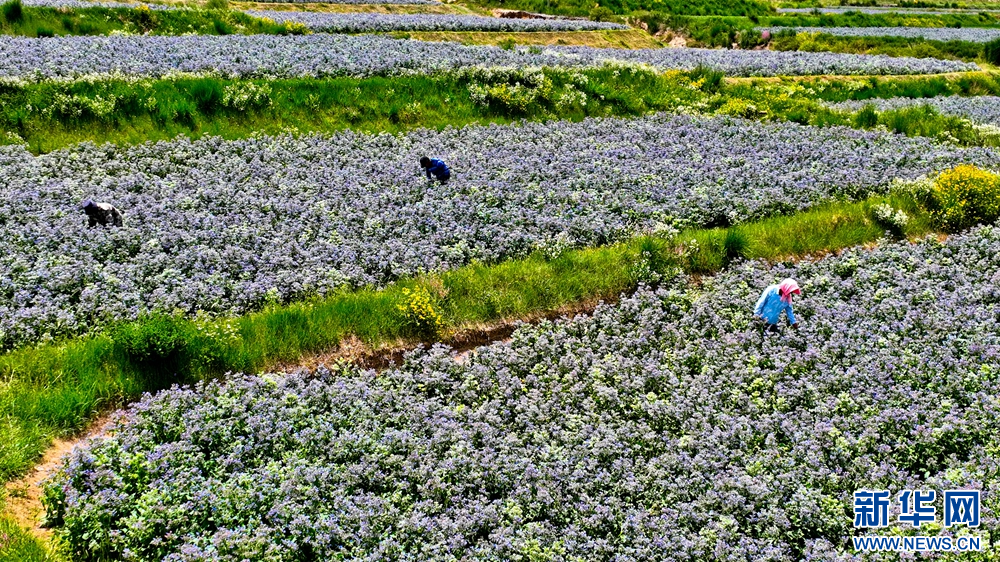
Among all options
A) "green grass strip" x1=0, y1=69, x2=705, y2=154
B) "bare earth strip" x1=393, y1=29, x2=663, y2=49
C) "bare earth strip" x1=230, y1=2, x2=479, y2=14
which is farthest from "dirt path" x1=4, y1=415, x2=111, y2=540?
"bare earth strip" x1=230, y1=2, x2=479, y2=14

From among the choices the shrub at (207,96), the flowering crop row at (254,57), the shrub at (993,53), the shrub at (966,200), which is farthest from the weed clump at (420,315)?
the shrub at (993,53)

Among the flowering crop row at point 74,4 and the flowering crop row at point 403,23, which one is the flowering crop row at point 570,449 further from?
the flowering crop row at point 403,23

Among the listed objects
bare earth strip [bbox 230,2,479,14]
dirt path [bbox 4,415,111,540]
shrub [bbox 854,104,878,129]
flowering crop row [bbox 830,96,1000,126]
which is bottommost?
dirt path [bbox 4,415,111,540]

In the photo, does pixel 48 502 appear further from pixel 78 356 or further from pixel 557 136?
pixel 557 136

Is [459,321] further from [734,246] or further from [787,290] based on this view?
[734,246]

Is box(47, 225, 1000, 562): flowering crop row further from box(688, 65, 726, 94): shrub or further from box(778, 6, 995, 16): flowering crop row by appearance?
box(778, 6, 995, 16): flowering crop row

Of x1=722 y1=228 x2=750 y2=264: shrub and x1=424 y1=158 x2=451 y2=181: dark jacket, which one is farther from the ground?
x1=424 y1=158 x2=451 y2=181: dark jacket
